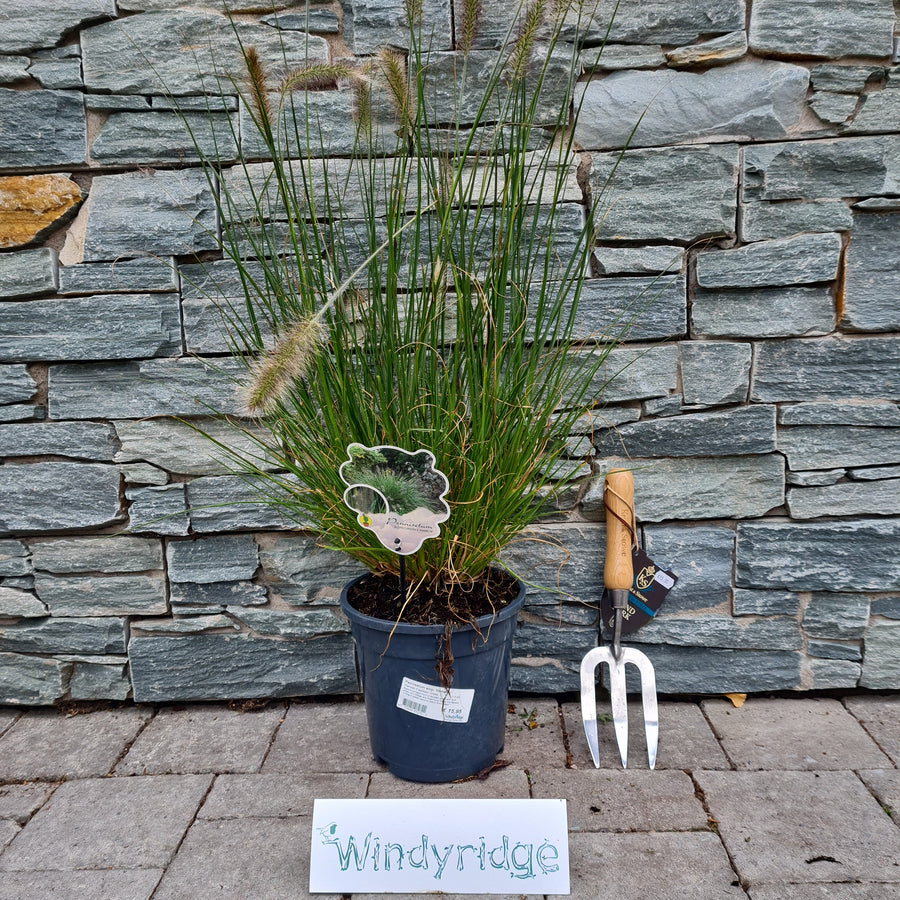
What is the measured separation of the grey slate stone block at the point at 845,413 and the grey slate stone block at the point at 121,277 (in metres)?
1.51

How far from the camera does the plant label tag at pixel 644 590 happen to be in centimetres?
180

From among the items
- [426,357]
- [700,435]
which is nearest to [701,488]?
[700,435]

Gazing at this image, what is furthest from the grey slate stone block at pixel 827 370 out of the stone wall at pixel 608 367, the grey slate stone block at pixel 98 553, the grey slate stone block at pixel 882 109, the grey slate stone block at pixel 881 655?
the grey slate stone block at pixel 98 553

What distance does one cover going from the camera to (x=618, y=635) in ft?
5.57

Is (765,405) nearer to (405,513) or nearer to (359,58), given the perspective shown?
(405,513)

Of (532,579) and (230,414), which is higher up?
(230,414)

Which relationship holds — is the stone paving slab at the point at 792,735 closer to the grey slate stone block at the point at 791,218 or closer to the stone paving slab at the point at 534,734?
the stone paving slab at the point at 534,734

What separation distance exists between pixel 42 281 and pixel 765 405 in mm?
1752

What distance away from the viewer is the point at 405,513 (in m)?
1.33

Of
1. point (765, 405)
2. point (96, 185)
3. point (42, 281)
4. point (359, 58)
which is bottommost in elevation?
point (765, 405)

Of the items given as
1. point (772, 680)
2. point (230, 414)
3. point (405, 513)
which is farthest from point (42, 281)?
point (772, 680)

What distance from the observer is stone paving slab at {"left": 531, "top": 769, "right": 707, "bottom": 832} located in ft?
4.64

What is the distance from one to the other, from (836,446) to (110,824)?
5.92ft

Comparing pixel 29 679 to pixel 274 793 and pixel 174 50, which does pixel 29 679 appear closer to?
pixel 274 793
